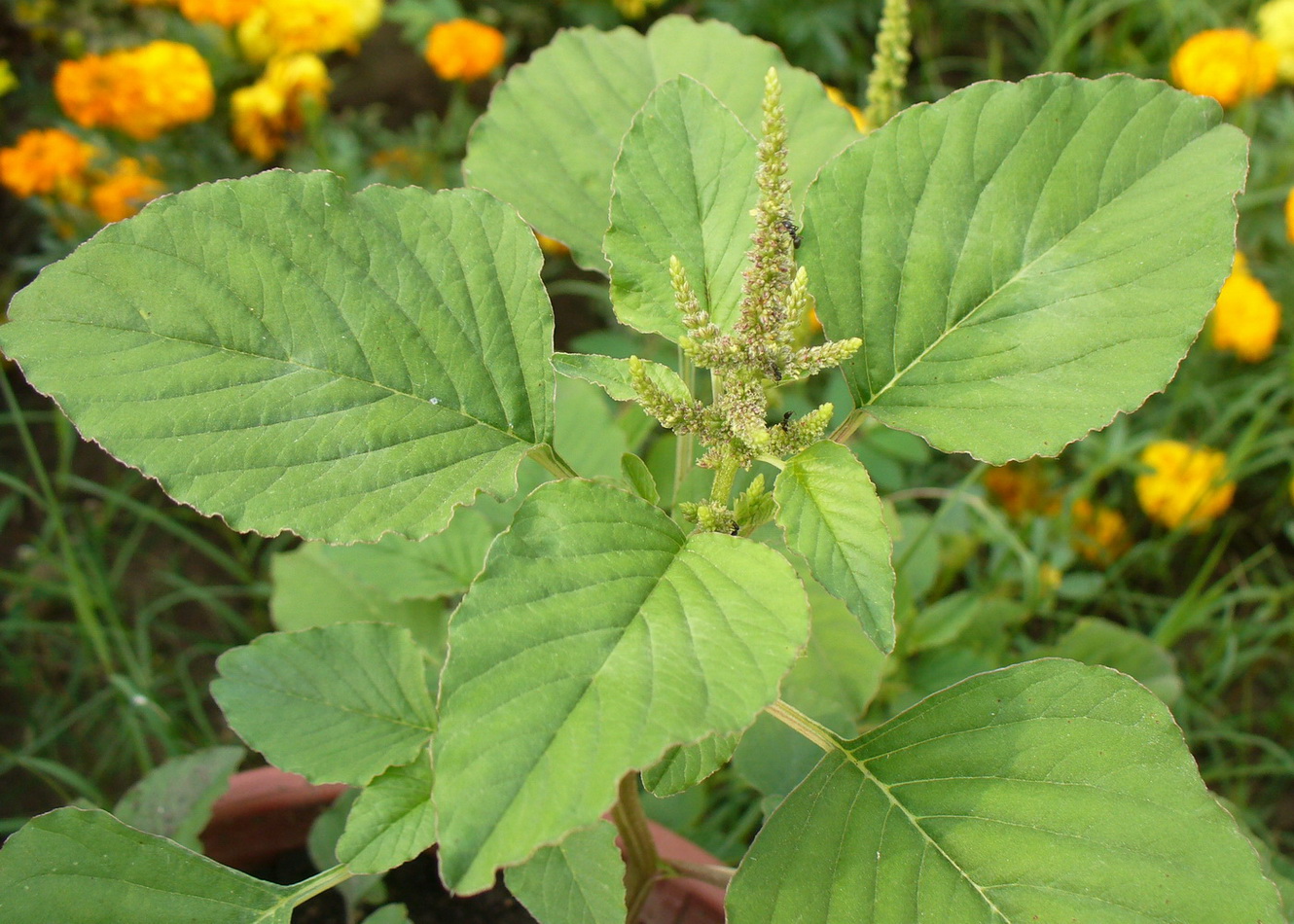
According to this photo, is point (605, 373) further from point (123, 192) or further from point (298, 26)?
point (298, 26)

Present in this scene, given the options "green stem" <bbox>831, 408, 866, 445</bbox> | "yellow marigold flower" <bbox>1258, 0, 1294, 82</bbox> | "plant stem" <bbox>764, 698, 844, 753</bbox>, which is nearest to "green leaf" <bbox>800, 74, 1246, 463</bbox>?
"green stem" <bbox>831, 408, 866, 445</bbox>

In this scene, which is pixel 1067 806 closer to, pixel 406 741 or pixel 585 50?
pixel 406 741

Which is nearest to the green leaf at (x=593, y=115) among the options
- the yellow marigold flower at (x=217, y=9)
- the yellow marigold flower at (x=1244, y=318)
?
the yellow marigold flower at (x=1244, y=318)

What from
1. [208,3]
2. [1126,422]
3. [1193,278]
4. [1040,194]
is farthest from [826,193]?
[208,3]

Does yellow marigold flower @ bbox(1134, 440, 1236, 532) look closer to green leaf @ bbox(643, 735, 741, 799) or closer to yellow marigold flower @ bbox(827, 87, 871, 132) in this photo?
yellow marigold flower @ bbox(827, 87, 871, 132)

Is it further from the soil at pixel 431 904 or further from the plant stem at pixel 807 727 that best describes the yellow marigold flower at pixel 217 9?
the plant stem at pixel 807 727

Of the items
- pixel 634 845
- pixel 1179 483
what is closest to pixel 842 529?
pixel 634 845
